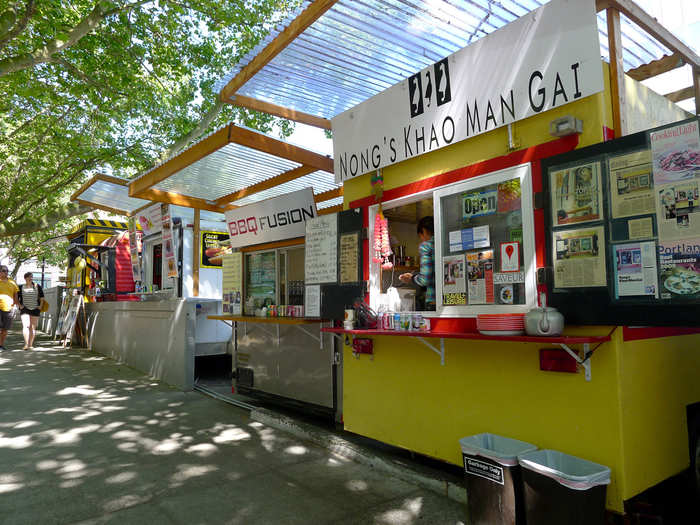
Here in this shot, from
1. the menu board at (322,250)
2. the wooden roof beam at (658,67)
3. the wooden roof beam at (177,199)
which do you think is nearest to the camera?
the wooden roof beam at (658,67)

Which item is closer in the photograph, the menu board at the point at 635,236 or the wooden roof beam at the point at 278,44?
the menu board at the point at 635,236

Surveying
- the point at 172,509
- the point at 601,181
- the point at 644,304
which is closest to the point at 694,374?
the point at 644,304

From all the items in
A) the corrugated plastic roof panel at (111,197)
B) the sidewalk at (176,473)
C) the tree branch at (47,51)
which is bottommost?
the sidewalk at (176,473)

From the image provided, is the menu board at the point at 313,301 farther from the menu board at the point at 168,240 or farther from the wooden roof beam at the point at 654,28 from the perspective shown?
the menu board at the point at 168,240

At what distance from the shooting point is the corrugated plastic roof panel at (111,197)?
924 cm

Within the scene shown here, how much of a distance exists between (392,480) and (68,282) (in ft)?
55.6

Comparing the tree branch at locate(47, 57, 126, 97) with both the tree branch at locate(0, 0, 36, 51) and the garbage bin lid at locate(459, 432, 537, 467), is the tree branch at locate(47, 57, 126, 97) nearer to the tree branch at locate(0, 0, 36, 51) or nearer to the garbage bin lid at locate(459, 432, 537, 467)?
the tree branch at locate(0, 0, 36, 51)

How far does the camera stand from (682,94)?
14.8 feet

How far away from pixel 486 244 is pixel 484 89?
1.22 metres

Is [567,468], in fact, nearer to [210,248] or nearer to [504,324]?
[504,324]

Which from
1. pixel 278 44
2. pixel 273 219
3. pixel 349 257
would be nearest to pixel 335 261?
pixel 349 257

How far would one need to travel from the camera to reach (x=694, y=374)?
3.51 metres

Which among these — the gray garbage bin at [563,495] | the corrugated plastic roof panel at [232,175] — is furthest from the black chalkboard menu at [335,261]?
the gray garbage bin at [563,495]

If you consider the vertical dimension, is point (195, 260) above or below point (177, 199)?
below
